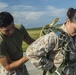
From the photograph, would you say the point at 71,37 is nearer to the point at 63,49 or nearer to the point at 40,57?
the point at 63,49

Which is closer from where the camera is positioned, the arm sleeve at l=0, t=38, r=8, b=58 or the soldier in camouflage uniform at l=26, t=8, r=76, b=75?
the soldier in camouflage uniform at l=26, t=8, r=76, b=75

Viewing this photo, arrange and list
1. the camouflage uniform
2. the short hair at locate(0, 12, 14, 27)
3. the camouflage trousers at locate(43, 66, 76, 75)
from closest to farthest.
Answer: the camouflage uniform → the camouflage trousers at locate(43, 66, 76, 75) → the short hair at locate(0, 12, 14, 27)

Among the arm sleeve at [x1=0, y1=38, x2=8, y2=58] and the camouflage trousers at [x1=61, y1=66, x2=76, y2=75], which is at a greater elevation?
the arm sleeve at [x1=0, y1=38, x2=8, y2=58]

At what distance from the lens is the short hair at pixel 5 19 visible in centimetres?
574

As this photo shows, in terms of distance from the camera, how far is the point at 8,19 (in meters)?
5.77

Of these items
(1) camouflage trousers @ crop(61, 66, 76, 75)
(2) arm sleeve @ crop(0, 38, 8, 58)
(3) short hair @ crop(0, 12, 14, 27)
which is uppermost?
(3) short hair @ crop(0, 12, 14, 27)

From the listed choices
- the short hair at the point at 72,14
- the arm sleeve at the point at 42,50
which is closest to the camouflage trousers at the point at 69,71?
the arm sleeve at the point at 42,50

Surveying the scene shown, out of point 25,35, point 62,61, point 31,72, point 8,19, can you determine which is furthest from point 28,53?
point 31,72

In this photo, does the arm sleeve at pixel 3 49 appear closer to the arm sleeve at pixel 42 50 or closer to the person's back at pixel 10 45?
the person's back at pixel 10 45

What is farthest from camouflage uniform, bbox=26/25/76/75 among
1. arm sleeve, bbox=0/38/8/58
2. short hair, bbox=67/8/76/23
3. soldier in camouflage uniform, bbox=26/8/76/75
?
arm sleeve, bbox=0/38/8/58

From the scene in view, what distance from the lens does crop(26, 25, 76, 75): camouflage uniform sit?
478cm

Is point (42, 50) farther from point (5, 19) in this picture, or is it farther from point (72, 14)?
point (5, 19)

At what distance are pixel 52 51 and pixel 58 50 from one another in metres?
0.09

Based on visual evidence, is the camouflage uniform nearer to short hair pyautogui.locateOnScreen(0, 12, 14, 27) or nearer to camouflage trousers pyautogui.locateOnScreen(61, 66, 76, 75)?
camouflage trousers pyautogui.locateOnScreen(61, 66, 76, 75)
